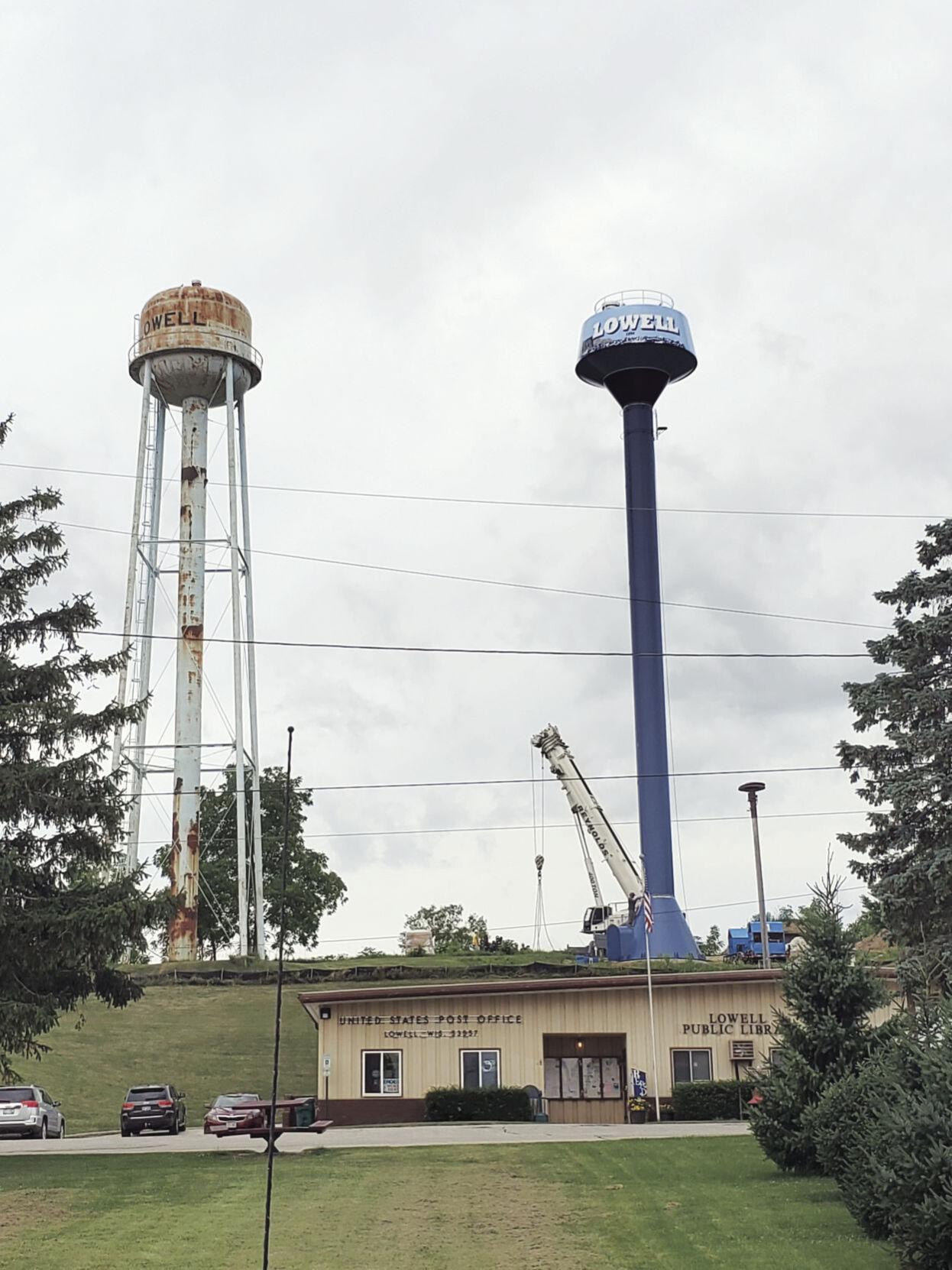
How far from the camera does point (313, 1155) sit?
26578mm

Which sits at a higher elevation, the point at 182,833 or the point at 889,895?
the point at 182,833

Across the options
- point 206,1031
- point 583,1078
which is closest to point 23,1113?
point 583,1078

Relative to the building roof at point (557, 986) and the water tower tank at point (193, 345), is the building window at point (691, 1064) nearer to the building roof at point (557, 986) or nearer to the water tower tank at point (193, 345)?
the building roof at point (557, 986)

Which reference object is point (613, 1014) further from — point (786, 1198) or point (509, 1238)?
point (509, 1238)

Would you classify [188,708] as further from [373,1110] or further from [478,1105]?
[478,1105]

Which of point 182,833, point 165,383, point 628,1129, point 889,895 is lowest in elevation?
point 628,1129

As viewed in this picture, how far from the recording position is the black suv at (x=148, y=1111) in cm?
3519

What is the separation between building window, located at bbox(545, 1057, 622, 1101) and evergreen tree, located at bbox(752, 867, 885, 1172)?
802 inches

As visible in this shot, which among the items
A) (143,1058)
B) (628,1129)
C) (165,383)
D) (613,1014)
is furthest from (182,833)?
(628,1129)

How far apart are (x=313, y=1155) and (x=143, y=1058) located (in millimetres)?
23404

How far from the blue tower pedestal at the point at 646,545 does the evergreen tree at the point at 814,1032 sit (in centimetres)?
3619

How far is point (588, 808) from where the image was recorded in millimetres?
60062

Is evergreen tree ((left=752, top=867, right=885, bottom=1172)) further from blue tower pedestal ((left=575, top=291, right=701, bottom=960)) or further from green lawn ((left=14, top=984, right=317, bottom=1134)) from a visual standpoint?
blue tower pedestal ((left=575, top=291, right=701, bottom=960))

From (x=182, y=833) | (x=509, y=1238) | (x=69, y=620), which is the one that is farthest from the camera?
(x=182, y=833)
